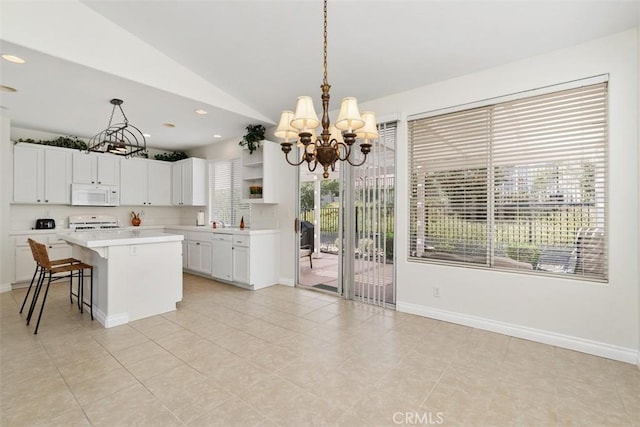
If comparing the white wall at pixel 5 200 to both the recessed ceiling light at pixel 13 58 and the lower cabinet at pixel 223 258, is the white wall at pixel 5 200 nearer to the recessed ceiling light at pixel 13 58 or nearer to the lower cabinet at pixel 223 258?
the recessed ceiling light at pixel 13 58

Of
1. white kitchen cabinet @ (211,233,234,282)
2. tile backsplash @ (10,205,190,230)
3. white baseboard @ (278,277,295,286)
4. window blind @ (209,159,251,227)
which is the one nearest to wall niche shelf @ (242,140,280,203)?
window blind @ (209,159,251,227)

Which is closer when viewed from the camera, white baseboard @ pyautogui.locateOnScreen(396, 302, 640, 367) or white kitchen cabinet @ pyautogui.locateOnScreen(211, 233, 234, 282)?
white baseboard @ pyautogui.locateOnScreen(396, 302, 640, 367)

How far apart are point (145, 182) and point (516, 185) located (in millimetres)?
6597

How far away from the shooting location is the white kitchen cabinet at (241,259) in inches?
187

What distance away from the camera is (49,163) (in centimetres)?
518

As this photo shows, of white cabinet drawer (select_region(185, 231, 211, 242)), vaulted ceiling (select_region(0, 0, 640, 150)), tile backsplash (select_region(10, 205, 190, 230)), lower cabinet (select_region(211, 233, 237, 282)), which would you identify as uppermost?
vaulted ceiling (select_region(0, 0, 640, 150))

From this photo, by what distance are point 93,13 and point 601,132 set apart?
4945mm

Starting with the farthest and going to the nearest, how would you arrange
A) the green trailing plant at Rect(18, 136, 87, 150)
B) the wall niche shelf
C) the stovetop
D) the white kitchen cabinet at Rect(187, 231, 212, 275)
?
the stovetop
the white kitchen cabinet at Rect(187, 231, 212, 275)
the green trailing plant at Rect(18, 136, 87, 150)
the wall niche shelf

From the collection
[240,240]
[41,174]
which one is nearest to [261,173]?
[240,240]

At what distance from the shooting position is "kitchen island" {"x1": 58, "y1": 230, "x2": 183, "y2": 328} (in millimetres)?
3270

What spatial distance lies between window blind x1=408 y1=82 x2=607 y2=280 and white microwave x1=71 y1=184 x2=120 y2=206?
561 cm

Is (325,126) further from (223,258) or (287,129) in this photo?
(223,258)

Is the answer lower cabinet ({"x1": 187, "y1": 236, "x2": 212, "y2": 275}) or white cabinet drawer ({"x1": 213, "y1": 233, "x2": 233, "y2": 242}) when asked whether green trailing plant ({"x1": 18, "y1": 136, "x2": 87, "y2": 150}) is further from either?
white cabinet drawer ({"x1": 213, "y1": 233, "x2": 233, "y2": 242})

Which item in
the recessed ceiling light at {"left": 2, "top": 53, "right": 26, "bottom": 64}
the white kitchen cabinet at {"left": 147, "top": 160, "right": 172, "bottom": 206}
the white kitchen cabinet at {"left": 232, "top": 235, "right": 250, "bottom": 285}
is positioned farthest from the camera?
the white kitchen cabinet at {"left": 147, "top": 160, "right": 172, "bottom": 206}
